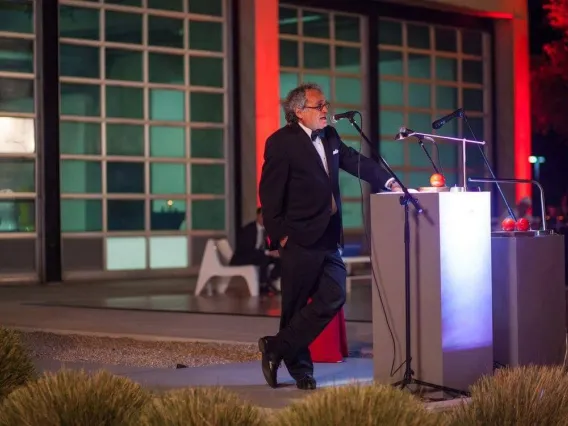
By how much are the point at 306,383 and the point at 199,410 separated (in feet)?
9.63

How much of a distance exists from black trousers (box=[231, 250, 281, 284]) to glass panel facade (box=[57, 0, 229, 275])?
465 cm

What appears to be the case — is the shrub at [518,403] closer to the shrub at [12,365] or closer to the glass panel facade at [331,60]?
the shrub at [12,365]

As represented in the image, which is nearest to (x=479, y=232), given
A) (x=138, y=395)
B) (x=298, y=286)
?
(x=298, y=286)

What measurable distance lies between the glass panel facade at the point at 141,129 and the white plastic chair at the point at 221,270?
4163 millimetres

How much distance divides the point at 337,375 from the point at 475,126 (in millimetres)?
19895

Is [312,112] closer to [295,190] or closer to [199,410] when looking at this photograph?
[295,190]

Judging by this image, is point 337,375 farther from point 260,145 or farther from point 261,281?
point 260,145

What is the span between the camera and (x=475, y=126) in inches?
1094

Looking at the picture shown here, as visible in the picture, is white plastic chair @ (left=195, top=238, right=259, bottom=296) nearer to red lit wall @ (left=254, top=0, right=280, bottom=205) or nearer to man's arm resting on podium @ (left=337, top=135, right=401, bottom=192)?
red lit wall @ (left=254, top=0, right=280, bottom=205)

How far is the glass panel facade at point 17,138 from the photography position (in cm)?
2014

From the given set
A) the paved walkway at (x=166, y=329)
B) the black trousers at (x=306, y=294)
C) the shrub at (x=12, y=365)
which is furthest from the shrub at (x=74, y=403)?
the black trousers at (x=306, y=294)

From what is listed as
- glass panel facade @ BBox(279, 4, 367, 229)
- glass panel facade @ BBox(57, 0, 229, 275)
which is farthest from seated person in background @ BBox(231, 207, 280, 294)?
glass panel facade @ BBox(279, 4, 367, 229)

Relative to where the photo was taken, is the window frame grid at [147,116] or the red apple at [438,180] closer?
the red apple at [438,180]

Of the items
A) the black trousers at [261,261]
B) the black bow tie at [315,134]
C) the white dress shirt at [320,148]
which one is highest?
the black bow tie at [315,134]
